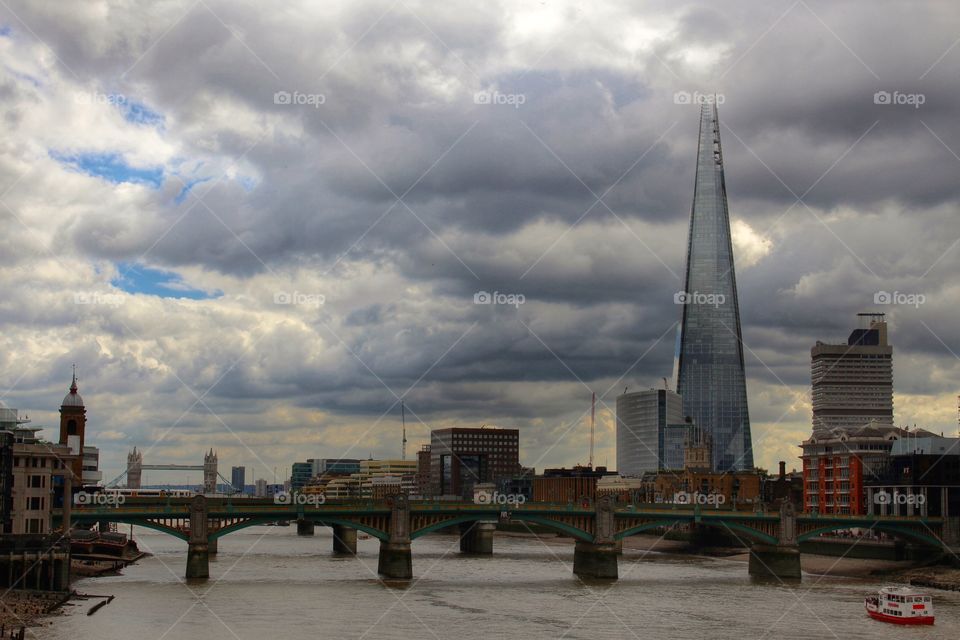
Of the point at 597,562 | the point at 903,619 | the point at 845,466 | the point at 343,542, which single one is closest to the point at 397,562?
the point at 597,562

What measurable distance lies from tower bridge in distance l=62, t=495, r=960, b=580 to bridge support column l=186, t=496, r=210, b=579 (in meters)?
0.09

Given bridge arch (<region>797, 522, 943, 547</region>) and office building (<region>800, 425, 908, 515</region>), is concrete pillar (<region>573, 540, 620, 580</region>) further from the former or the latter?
office building (<region>800, 425, 908, 515</region>)

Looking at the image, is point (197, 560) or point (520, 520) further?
point (520, 520)

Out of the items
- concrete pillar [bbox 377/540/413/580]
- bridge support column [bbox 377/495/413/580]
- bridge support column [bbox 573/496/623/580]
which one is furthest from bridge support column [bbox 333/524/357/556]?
bridge support column [bbox 573/496/623/580]

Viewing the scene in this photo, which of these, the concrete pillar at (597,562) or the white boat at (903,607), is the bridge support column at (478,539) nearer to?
the concrete pillar at (597,562)

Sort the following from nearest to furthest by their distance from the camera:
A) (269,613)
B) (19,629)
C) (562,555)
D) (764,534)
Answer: (19,629) < (269,613) < (764,534) < (562,555)

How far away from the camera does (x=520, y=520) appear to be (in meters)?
126

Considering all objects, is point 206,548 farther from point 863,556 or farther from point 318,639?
point 863,556

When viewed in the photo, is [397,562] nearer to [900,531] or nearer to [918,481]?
[900,531]

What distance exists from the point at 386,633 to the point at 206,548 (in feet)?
117

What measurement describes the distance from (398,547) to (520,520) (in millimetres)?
18261

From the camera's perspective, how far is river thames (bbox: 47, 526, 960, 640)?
253ft

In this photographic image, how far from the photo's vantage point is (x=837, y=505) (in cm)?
17262

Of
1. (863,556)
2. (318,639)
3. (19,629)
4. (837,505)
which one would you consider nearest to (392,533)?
(318,639)
